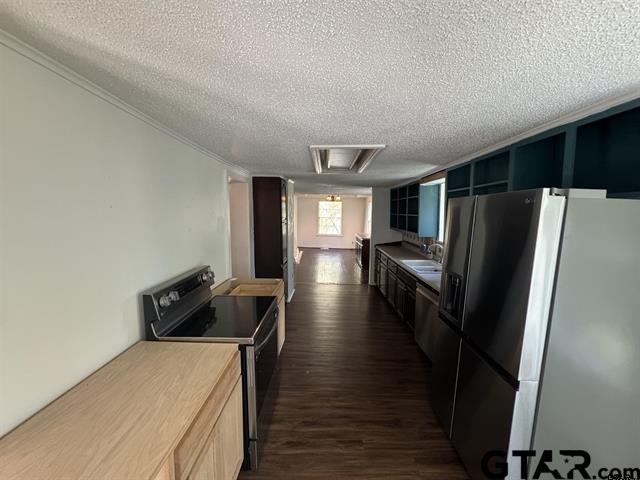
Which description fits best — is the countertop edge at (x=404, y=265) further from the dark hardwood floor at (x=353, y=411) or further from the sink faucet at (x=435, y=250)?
the dark hardwood floor at (x=353, y=411)

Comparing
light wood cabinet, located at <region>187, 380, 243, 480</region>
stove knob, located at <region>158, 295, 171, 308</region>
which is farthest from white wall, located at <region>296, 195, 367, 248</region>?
light wood cabinet, located at <region>187, 380, 243, 480</region>

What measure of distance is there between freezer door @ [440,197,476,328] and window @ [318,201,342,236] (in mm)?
9467

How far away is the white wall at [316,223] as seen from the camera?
11.5 meters

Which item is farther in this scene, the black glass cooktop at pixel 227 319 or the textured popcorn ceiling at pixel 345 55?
the black glass cooktop at pixel 227 319

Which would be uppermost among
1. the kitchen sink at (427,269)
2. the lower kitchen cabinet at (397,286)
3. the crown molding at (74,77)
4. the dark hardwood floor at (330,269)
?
the crown molding at (74,77)

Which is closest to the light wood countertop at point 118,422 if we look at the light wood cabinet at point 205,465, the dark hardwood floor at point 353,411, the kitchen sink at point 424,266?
the light wood cabinet at point 205,465

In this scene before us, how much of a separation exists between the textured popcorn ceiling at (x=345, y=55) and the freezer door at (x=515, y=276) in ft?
1.70

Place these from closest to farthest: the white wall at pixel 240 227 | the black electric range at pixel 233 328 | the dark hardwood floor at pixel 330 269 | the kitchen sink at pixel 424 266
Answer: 1. the black electric range at pixel 233 328
2. the kitchen sink at pixel 424 266
3. the white wall at pixel 240 227
4. the dark hardwood floor at pixel 330 269

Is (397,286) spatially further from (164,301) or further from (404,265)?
(164,301)

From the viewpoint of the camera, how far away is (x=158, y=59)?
102 cm

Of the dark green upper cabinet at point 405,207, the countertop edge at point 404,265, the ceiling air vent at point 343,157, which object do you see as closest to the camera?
the ceiling air vent at point 343,157

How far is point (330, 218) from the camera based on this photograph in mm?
11625

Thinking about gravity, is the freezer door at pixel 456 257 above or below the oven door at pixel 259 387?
above

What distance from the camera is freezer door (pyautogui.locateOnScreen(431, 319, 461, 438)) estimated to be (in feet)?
6.20
